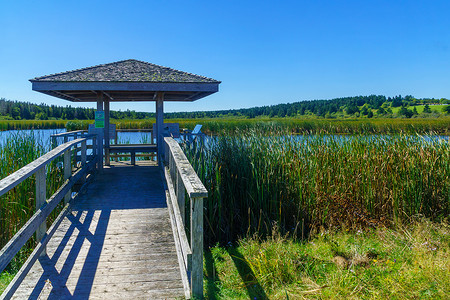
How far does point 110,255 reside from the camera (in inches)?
160

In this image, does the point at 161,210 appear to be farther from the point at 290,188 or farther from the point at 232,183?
the point at 290,188

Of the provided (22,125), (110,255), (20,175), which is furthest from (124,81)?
(22,125)

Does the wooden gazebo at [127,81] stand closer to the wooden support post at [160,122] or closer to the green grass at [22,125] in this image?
the wooden support post at [160,122]

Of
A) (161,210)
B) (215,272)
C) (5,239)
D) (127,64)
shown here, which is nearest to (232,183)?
(161,210)

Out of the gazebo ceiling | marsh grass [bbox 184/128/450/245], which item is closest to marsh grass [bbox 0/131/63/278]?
the gazebo ceiling

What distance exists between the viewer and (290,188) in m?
6.15

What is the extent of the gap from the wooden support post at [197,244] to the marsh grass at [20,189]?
3.19m

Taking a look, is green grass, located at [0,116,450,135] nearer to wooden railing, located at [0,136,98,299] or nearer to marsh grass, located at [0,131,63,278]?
marsh grass, located at [0,131,63,278]

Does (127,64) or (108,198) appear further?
(127,64)

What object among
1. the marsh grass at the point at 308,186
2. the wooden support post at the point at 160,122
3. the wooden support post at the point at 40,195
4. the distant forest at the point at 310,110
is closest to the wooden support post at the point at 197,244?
the wooden support post at the point at 40,195

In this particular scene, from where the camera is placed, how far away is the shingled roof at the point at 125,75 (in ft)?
26.3

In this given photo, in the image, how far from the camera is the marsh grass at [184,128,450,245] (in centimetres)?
594

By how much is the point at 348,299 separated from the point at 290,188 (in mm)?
2673

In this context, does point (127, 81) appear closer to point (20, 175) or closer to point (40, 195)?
point (40, 195)
